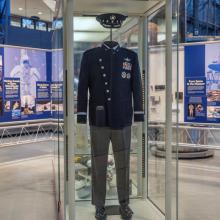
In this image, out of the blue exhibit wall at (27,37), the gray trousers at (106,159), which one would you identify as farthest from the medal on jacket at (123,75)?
the blue exhibit wall at (27,37)

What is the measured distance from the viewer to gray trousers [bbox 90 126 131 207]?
3166mm

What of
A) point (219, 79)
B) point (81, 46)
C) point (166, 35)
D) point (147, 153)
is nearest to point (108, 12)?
point (81, 46)

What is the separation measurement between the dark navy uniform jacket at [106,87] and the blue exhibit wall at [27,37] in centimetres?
761

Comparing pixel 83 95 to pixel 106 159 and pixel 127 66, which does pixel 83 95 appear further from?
pixel 106 159

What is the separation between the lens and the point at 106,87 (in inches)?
120

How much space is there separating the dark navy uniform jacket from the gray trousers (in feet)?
0.33

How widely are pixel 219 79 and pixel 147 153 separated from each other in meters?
2.06

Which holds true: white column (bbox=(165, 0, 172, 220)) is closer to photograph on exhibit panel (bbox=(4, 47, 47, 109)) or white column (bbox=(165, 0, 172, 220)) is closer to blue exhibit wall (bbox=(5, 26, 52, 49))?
photograph on exhibit panel (bbox=(4, 47, 47, 109))

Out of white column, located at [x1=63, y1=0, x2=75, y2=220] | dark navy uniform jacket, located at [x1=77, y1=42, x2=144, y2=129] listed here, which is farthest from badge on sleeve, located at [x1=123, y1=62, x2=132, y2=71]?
white column, located at [x1=63, y1=0, x2=75, y2=220]

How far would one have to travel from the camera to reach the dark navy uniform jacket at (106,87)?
3047 mm

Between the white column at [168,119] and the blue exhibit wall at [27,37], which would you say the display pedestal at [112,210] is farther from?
the blue exhibit wall at [27,37]

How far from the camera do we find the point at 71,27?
2.66 m

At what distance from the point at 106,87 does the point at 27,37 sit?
8302mm

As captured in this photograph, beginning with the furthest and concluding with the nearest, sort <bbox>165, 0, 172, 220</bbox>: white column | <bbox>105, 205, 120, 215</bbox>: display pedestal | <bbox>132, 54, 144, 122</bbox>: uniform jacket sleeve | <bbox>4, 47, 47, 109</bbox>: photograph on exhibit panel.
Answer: <bbox>4, 47, 47, 109</bbox>: photograph on exhibit panel
<bbox>105, 205, 120, 215</bbox>: display pedestal
<bbox>132, 54, 144, 122</bbox>: uniform jacket sleeve
<bbox>165, 0, 172, 220</bbox>: white column
